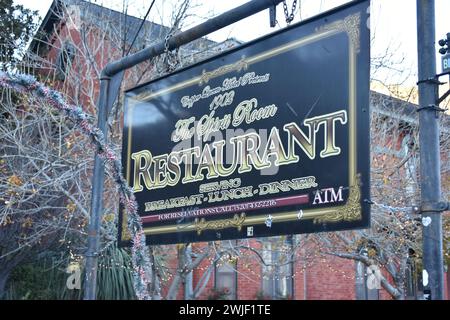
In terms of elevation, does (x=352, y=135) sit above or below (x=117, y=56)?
below

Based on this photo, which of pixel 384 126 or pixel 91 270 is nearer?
pixel 91 270

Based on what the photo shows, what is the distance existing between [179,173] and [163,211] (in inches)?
17.2

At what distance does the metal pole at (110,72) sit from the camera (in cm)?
593

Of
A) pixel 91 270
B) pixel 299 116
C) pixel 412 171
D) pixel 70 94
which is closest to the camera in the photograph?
pixel 299 116

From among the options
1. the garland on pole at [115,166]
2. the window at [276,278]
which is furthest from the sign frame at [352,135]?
the window at [276,278]

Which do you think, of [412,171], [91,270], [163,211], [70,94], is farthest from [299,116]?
[70,94]

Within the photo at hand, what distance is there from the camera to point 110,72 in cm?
745

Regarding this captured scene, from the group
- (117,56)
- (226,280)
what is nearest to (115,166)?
(117,56)

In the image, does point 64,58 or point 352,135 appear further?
point 64,58

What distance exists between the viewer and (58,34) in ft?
45.8

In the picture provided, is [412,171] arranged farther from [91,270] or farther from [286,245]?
[91,270]

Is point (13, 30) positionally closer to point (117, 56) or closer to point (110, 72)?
point (117, 56)

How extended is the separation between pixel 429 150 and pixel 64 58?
1069cm

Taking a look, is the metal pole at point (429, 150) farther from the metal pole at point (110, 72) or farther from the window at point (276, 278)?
the window at point (276, 278)
